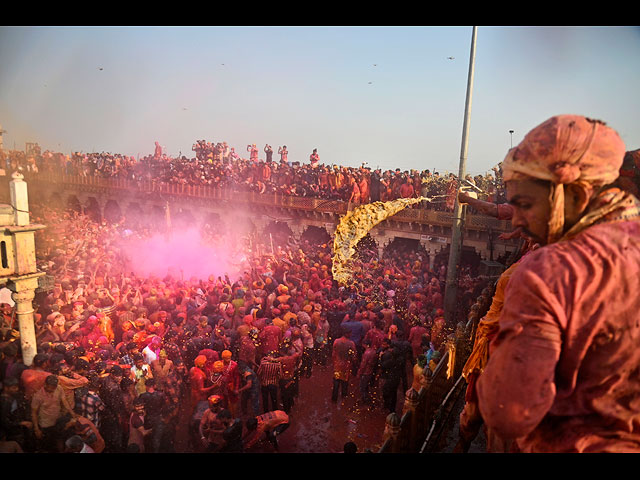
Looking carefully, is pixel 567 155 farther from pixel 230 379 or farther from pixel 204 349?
pixel 204 349

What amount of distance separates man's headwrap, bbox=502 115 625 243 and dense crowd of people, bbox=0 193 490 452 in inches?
184

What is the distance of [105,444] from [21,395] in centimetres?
152

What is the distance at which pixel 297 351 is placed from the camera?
7.69m

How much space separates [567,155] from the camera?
127 centimetres

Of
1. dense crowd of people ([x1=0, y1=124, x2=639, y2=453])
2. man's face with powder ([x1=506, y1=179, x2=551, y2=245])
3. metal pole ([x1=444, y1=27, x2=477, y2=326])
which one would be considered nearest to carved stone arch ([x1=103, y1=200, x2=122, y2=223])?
dense crowd of people ([x1=0, y1=124, x2=639, y2=453])

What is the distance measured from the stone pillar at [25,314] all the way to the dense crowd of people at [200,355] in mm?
243

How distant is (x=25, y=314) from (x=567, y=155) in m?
10.2

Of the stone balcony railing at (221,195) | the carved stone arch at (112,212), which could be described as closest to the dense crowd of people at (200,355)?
the stone balcony railing at (221,195)

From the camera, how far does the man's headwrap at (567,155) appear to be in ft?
4.13

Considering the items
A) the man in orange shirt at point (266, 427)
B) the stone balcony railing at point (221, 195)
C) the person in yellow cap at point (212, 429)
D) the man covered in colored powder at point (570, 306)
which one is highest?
the man covered in colored powder at point (570, 306)

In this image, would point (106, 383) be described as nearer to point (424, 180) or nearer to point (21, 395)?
point (21, 395)

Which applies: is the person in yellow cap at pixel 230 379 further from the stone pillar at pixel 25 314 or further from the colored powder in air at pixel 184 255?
the colored powder in air at pixel 184 255

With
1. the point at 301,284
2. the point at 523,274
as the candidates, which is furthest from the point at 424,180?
the point at 523,274

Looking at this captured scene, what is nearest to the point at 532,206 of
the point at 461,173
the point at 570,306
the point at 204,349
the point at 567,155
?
→ the point at 567,155
